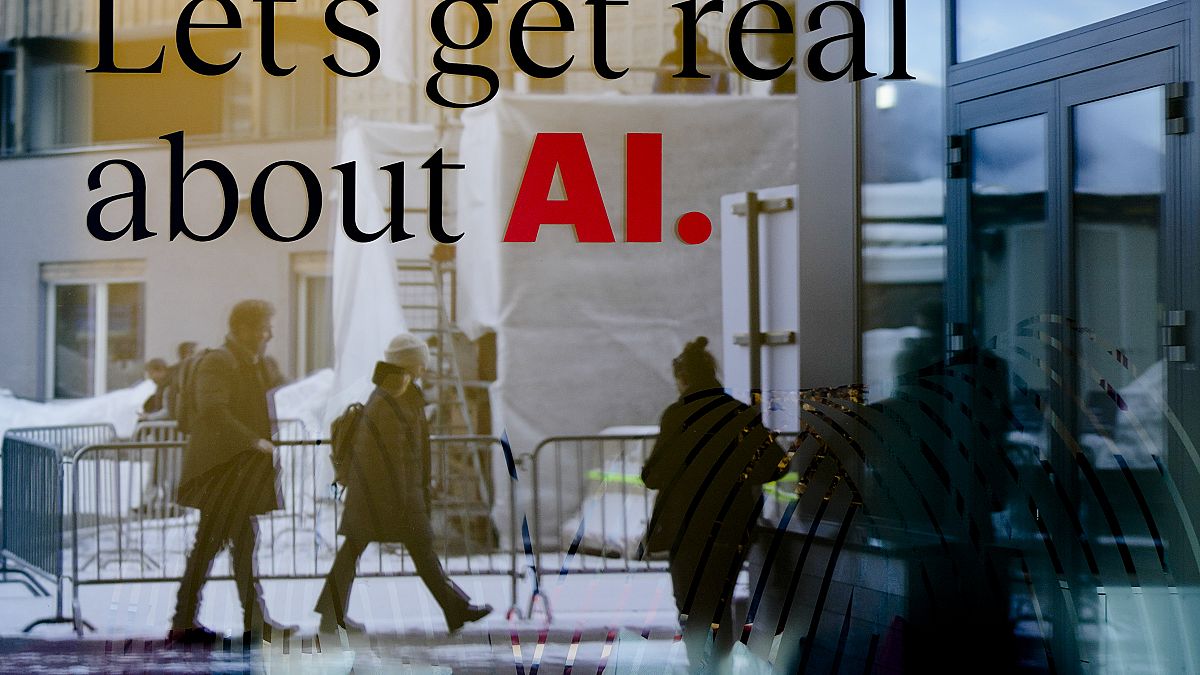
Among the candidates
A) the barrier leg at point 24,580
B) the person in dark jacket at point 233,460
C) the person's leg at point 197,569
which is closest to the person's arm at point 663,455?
the person in dark jacket at point 233,460

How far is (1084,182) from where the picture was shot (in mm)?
1999

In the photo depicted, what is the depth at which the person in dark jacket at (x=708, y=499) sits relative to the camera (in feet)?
6.60

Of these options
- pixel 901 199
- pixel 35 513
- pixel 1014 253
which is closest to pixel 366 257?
pixel 35 513

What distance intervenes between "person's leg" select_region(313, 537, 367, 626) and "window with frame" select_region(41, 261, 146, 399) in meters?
0.43

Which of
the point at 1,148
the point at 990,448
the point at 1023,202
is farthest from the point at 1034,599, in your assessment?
the point at 1,148

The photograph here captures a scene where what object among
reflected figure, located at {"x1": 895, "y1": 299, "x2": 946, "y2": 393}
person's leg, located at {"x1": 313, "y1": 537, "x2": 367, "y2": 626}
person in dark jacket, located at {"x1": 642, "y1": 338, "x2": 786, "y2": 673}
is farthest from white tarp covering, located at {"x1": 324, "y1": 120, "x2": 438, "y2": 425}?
reflected figure, located at {"x1": 895, "y1": 299, "x2": 946, "y2": 393}

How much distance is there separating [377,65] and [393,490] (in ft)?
2.25

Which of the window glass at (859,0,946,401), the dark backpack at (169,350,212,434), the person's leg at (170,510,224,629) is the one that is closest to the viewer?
the dark backpack at (169,350,212,434)

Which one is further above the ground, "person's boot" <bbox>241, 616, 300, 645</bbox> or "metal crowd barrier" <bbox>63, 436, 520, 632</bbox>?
"metal crowd barrier" <bbox>63, 436, 520, 632</bbox>

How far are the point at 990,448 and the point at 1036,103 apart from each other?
58 cm

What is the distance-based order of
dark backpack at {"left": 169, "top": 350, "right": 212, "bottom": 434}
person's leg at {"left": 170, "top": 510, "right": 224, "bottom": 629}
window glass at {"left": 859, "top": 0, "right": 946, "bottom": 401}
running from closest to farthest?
dark backpack at {"left": 169, "top": 350, "right": 212, "bottom": 434} < person's leg at {"left": 170, "top": 510, "right": 224, "bottom": 629} < window glass at {"left": 859, "top": 0, "right": 946, "bottom": 401}

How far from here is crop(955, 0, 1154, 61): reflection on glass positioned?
205 centimetres

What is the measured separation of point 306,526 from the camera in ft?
6.52

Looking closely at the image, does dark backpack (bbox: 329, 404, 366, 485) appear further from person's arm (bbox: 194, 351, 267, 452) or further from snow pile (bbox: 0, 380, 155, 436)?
snow pile (bbox: 0, 380, 155, 436)
